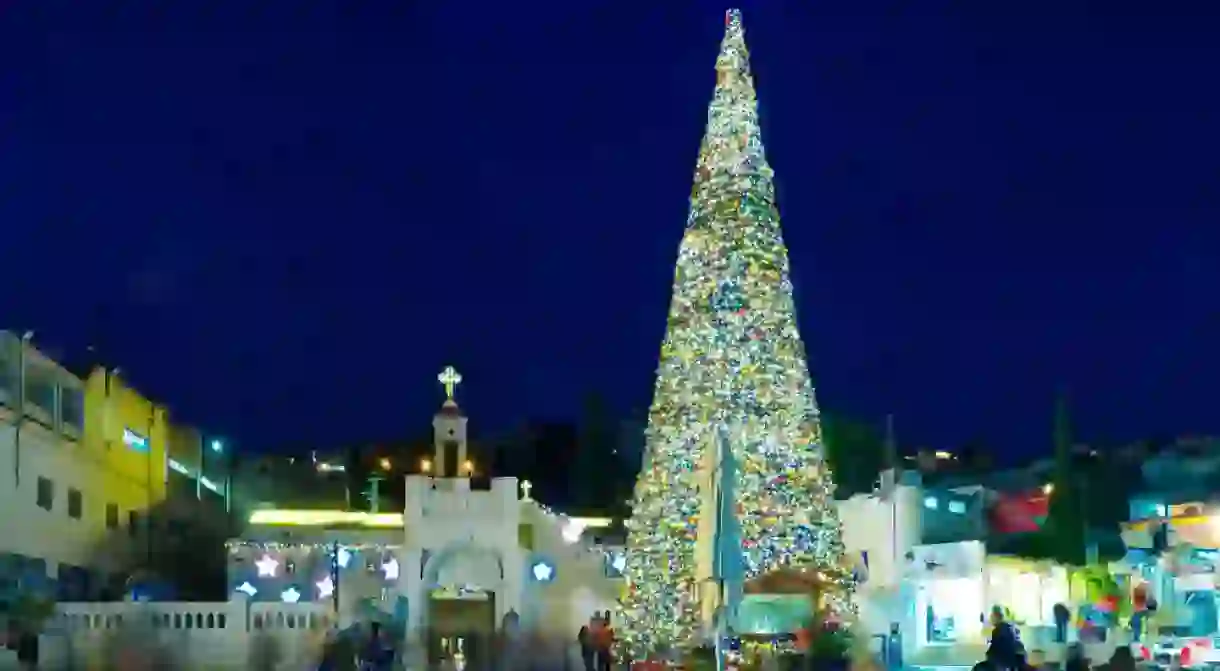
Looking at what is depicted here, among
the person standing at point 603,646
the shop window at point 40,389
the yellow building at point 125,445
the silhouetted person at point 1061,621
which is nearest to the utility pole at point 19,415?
the shop window at point 40,389

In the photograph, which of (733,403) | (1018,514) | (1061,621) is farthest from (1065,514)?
(1061,621)

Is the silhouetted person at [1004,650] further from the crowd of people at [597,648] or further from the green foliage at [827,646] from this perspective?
the crowd of people at [597,648]

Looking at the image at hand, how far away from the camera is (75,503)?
39.3 m

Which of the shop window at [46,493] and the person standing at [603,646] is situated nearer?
the person standing at [603,646]

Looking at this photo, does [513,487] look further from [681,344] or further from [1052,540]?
[1052,540]

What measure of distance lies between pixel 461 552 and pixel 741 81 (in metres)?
14.2

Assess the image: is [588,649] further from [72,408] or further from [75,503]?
[72,408]

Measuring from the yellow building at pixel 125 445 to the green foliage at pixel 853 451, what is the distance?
3023 cm

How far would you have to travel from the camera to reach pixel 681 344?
34.8 meters

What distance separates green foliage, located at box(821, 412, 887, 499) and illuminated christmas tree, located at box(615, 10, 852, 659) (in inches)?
1274

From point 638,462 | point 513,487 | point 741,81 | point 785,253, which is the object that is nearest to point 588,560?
point 513,487

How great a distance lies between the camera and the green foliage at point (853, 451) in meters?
68.1

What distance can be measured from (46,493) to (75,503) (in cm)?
230

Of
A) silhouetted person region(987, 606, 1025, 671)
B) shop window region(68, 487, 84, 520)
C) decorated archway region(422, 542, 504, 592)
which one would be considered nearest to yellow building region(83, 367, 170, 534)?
shop window region(68, 487, 84, 520)
